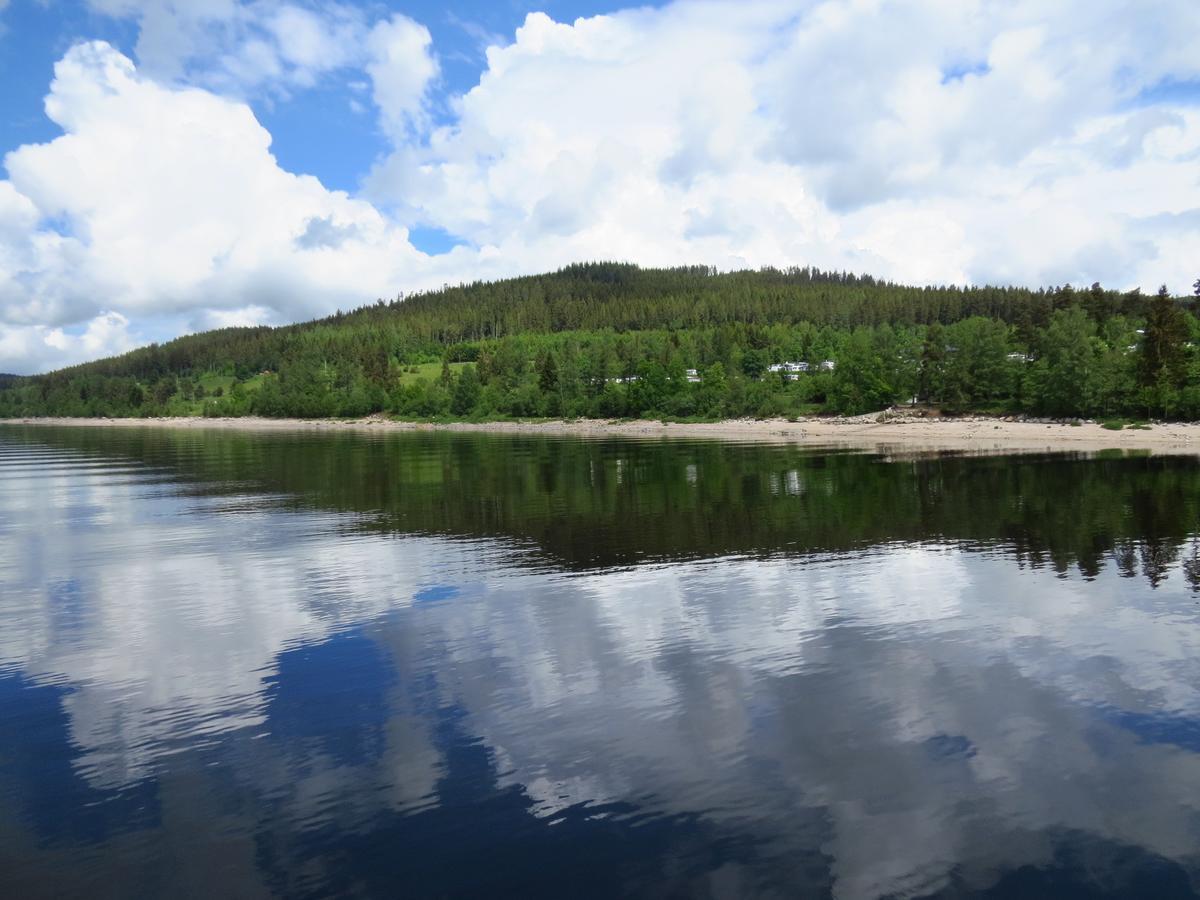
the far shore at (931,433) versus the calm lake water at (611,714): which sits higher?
the far shore at (931,433)

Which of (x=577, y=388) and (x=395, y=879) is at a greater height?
(x=577, y=388)

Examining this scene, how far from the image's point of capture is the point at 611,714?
14.1m

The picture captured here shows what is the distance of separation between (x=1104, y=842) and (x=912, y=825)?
2243mm

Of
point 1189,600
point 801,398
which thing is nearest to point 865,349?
point 801,398

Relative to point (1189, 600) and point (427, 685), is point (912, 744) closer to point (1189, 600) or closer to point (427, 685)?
point (427, 685)

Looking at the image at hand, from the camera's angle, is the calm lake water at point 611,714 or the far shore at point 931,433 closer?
the calm lake water at point 611,714

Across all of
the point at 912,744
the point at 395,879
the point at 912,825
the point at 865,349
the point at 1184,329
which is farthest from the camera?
the point at 865,349

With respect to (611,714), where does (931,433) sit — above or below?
above

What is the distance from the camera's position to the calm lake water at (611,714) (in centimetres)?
991

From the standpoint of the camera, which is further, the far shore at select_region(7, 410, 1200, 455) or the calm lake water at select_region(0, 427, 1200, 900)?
the far shore at select_region(7, 410, 1200, 455)

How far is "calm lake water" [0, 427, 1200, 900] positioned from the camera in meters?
9.91

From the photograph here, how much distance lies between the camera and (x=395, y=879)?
378 inches

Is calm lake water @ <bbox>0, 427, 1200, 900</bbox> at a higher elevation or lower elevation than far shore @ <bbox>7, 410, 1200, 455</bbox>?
lower

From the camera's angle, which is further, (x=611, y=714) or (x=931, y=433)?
(x=931, y=433)
